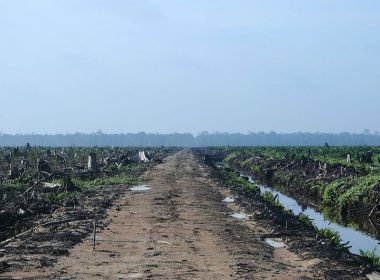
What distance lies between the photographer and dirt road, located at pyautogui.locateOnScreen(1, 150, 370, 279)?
10641mm

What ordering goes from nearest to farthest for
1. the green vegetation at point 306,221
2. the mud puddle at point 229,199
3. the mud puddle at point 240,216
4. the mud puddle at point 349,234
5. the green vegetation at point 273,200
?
1. the mud puddle at point 349,234
2. the green vegetation at point 306,221
3. the mud puddle at point 240,216
4. the green vegetation at point 273,200
5. the mud puddle at point 229,199

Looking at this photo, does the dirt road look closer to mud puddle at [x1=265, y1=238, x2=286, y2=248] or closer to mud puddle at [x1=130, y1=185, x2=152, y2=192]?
mud puddle at [x1=265, y1=238, x2=286, y2=248]

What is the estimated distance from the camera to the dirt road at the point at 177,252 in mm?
10641

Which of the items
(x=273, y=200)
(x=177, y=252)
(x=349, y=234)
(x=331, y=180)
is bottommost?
(x=349, y=234)

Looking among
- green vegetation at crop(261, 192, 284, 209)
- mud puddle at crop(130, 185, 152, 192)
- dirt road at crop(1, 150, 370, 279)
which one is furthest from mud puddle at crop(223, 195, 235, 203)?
mud puddle at crop(130, 185, 152, 192)

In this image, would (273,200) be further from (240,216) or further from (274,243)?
(274,243)

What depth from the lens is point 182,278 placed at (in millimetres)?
10180

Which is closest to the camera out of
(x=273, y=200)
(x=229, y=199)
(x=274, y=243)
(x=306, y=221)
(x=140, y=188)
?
(x=274, y=243)

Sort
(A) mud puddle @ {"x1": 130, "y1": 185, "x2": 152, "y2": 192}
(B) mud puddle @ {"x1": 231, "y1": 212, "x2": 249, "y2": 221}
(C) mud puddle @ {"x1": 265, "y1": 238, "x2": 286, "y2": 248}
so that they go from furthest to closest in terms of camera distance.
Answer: (A) mud puddle @ {"x1": 130, "y1": 185, "x2": 152, "y2": 192} → (B) mud puddle @ {"x1": 231, "y1": 212, "x2": 249, "y2": 221} → (C) mud puddle @ {"x1": 265, "y1": 238, "x2": 286, "y2": 248}

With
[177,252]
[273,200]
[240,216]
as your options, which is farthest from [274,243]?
[273,200]

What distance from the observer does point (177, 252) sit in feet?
41.7

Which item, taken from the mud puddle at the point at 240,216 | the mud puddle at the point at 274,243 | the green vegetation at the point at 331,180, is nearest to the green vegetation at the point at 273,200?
the green vegetation at the point at 331,180

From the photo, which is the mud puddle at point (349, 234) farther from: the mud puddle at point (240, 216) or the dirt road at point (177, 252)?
the dirt road at point (177, 252)

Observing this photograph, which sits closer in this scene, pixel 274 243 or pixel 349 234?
pixel 274 243
